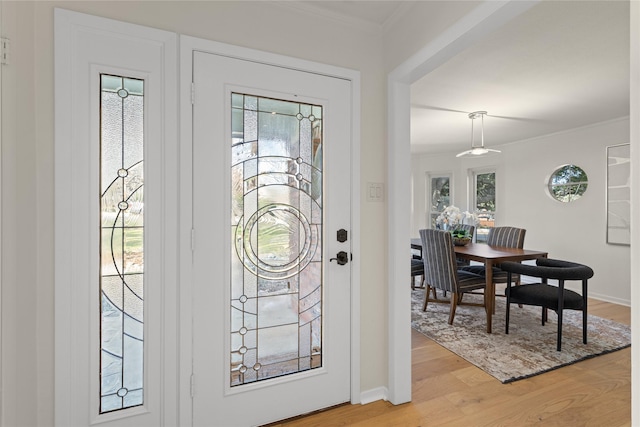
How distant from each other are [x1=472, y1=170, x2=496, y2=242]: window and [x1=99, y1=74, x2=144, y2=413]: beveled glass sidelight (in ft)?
19.5

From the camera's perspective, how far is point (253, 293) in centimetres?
179

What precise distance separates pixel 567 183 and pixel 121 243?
5.59m

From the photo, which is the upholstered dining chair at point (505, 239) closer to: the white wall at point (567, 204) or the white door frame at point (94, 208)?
the white wall at point (567, 204)

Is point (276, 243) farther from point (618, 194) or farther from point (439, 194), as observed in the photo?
point (439, 194)

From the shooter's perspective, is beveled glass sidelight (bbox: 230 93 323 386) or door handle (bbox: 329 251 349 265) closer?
beveled glass sidelight (bbox: 230 93 323 386)

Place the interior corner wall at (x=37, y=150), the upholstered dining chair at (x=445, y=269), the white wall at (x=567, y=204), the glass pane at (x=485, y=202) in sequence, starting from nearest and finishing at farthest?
the interior corner wall at (x=37, y=150), the upholstered dining chair at (x=445, y=269), the white wall at (x=567, y=204), the glass pane at (x=485, y=202)

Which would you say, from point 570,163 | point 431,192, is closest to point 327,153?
point 570,163

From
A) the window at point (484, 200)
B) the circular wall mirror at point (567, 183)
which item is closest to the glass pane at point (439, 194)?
the window at point (484, 200)

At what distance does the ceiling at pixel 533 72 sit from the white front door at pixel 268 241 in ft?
2.15

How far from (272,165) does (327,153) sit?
13.4 inches

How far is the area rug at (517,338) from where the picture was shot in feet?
8.38

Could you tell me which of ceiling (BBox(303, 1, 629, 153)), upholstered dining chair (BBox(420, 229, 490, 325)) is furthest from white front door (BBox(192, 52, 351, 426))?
upholstered dining chair (BBox(420, 229, 490, 325))

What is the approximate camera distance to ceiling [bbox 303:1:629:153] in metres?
1.94

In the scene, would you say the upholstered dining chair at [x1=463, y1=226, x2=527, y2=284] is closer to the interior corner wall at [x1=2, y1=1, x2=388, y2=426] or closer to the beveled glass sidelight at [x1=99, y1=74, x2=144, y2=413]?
the interior corner wall at [x1=2, y1=1, x2=388, y2=426]
